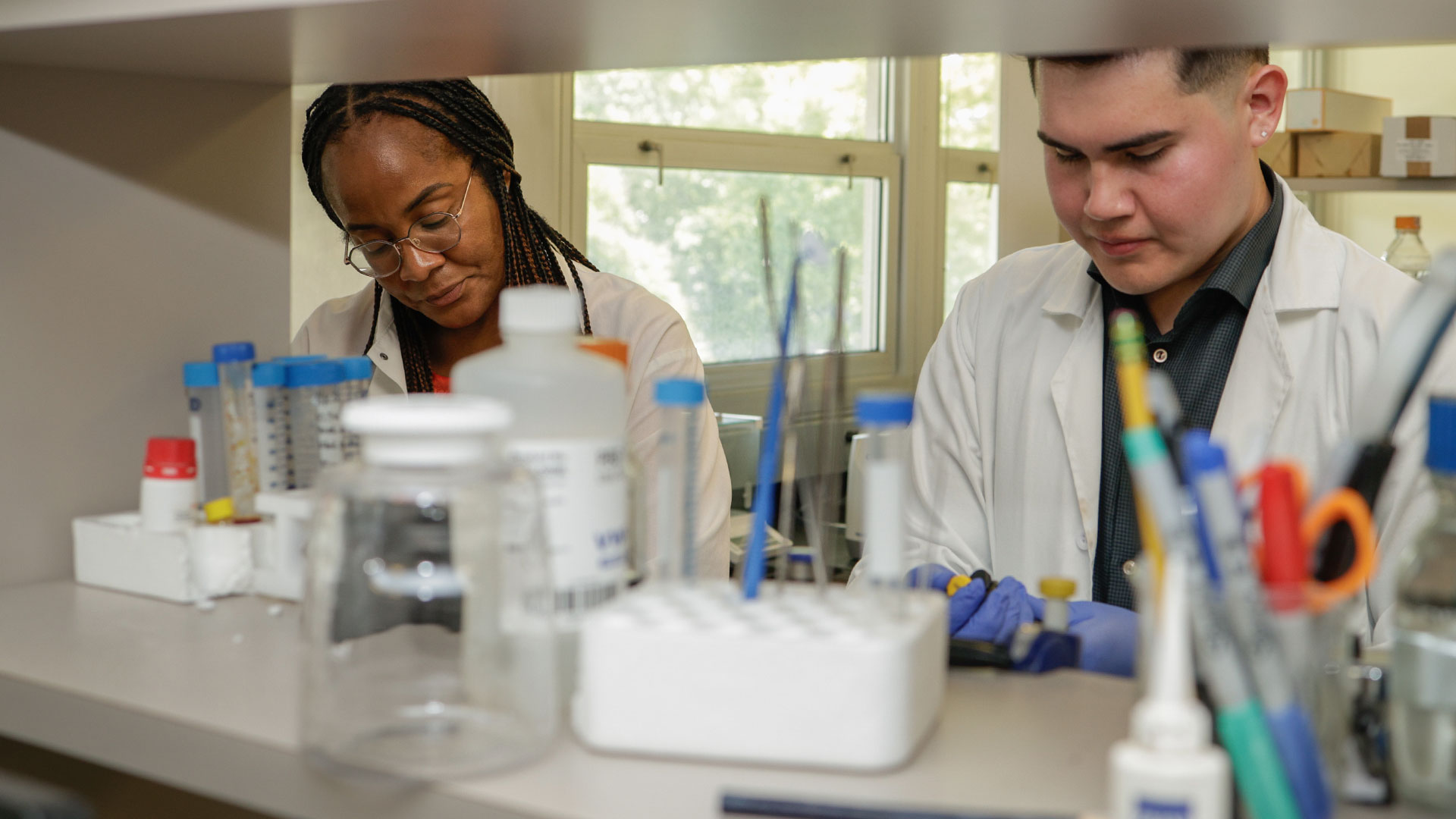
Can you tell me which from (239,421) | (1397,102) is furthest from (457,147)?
(1397,102)

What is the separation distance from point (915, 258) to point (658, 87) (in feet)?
3.87

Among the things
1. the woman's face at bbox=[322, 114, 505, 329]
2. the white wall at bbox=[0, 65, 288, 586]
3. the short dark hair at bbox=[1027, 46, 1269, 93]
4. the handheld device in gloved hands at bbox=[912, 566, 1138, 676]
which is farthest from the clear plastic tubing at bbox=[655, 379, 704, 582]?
the woman's face at bbox=[322, 114, 505, 329]

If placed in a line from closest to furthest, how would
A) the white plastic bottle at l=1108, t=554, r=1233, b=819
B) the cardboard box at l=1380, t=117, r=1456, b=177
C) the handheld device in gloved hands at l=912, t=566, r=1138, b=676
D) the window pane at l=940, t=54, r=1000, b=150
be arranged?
the white plastic bottle at l=1108, t=554, r=1233, b=819 < the handheld device in gloved hands at l=912, t=566, r=1138, b=676 < the cardboard box at l=1380, t=117, r=1456, b=177 < the window pane at l=940, t=54, r=1000, b=150

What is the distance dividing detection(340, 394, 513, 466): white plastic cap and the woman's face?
1088 mm

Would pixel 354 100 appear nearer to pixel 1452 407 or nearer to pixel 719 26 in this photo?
pixel 719 26

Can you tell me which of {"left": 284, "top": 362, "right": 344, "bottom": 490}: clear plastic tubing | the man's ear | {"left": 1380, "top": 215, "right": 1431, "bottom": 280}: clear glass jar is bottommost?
{"left": 284, "top": 362, "right": 344, "bottom": 490}: clear plastic tubing

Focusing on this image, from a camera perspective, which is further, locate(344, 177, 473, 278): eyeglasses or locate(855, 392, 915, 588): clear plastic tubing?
locate(344, 177, 473, 278): eyeglasses

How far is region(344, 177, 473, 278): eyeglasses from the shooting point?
1710 mm

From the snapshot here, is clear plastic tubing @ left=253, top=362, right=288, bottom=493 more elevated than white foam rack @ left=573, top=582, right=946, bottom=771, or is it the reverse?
clear plastic tubing @ left=253, top=362, right=288, bottom=493

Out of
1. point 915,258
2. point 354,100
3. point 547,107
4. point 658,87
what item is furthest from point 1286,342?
point 915,258

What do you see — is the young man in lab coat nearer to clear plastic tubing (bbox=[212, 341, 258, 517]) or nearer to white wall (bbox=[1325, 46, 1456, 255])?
clear plastic tubing (bbox=[212, 341, 258, 517])

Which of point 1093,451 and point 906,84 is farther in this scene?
point 906,84

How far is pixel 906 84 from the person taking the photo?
4031mm

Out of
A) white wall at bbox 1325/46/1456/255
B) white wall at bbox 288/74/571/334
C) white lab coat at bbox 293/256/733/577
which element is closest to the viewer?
white lab coat at bbox 293/256/733/577
